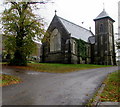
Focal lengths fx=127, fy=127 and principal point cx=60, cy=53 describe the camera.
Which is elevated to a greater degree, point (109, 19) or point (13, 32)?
point (109, 19)

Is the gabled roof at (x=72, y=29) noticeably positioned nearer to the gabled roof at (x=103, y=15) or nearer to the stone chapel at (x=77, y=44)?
the stone chapel at (x=77, y=44)

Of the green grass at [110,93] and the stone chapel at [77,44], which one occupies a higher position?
the stone chapel at [77,44]

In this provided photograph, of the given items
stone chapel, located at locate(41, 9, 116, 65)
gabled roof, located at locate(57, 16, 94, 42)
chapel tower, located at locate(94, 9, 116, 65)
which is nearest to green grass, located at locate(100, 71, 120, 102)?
stone chapel, located at locate(41, 9, 116, 65)

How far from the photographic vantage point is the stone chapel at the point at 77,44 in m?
32.9

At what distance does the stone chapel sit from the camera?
3294 cm

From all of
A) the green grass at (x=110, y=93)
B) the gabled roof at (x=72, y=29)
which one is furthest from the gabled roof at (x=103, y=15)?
the green grass at (x=110, y=93)

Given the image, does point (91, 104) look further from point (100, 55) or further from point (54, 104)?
point (100, 55)

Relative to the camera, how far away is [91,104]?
447cm

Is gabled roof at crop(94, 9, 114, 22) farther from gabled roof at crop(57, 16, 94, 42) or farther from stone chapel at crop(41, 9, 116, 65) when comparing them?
gabled roof at crop(57, 16, 94, 42)

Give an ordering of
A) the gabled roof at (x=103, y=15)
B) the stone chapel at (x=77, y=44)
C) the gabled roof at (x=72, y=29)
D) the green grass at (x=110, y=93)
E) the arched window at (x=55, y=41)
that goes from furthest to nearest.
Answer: the gabled roof at (x=103, y=15) → the gabled roof at (x=72, y=29) → the arched window at (x=55, y=41) → the stone chapel at (x=77, y=44) → the green grass at (x=110, y=93)

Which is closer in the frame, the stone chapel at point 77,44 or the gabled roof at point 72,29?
the stone chapel at point 77,44

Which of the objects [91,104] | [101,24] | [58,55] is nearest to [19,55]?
[58,55]

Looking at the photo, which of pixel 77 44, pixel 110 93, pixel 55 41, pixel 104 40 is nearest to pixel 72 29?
pixel 77 44

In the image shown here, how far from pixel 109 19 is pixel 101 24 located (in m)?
2.90
